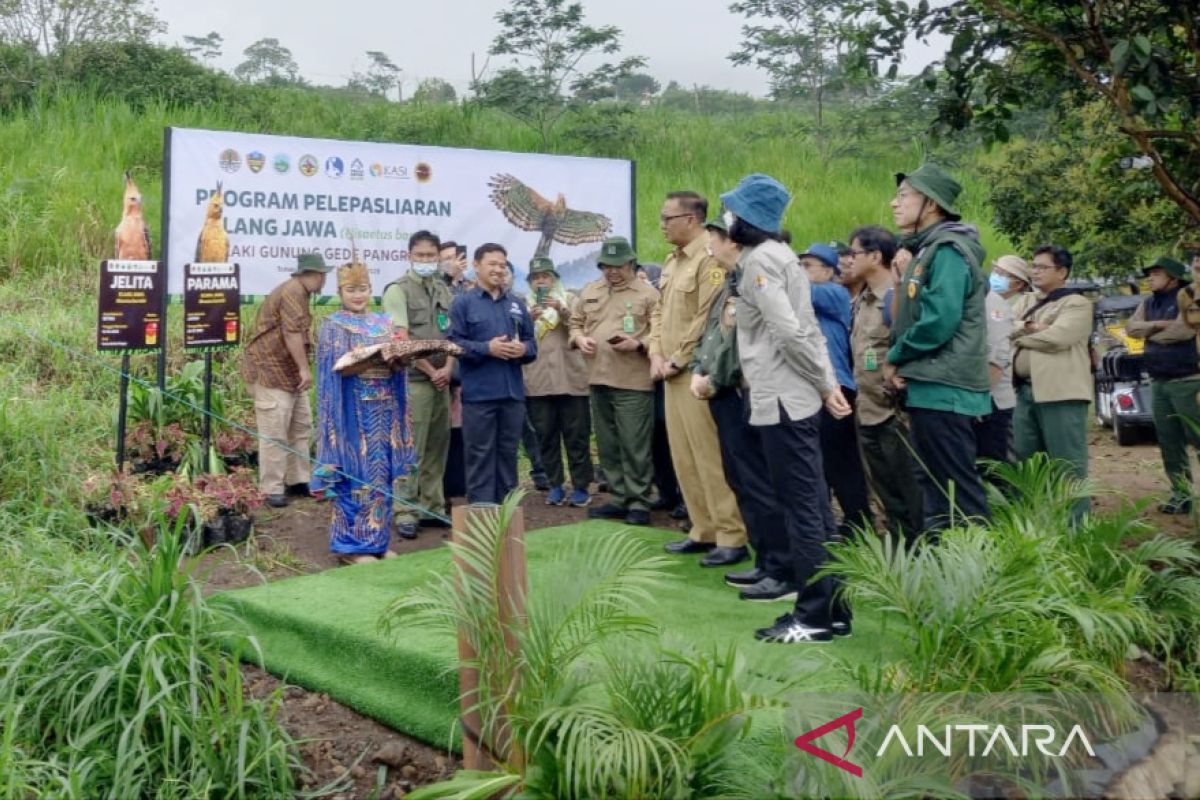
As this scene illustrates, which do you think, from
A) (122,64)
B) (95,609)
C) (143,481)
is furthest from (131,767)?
(122,64)

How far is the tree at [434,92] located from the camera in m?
19.1

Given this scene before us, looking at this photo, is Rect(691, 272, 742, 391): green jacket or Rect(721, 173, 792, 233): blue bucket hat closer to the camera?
Rect(721, 173, 792, 233): blue bucket hat

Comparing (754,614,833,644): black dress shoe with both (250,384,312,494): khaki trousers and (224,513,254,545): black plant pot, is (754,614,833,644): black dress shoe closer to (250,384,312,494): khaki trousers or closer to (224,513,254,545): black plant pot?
(224,513,254,545): black plant pot

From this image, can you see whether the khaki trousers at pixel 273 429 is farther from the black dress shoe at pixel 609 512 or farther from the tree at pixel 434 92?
the tree at pixel 434 92

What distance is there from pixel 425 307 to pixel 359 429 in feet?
4.86

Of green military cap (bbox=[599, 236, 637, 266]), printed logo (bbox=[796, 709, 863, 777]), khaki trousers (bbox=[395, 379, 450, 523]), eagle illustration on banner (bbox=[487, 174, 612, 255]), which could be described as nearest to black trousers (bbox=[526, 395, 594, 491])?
khaki trousers (bbox=[395, 379, 450, 523])

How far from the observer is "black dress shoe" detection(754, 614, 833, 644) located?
4387 millimetres

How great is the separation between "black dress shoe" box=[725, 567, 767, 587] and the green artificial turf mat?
49mm

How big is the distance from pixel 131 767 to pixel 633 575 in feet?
5.06

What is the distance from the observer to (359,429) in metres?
6.09

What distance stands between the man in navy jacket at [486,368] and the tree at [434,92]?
39.7ft

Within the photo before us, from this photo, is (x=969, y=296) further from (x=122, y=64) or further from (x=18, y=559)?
(x=122, y=64)

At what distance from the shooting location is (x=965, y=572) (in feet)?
12.2

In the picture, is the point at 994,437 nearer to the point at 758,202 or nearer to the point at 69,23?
the point at 758,202
